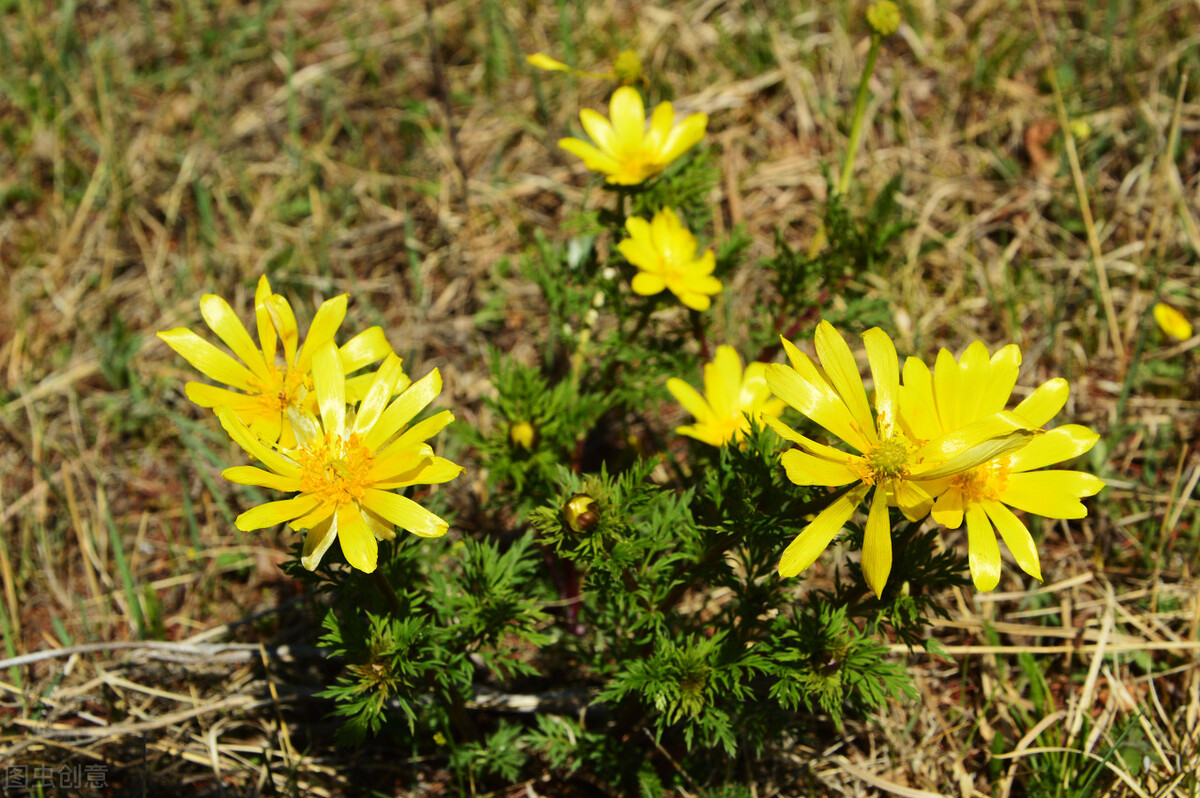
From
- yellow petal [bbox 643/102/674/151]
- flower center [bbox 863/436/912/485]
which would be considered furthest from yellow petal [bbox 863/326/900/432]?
yellow petal [bbox 643/102/674/151]

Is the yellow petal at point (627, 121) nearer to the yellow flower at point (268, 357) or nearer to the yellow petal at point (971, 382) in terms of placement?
the yellow flower at point (268, 357)

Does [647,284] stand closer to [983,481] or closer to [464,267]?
[983,481]

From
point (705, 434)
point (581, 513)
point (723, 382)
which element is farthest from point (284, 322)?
point (723, 382)

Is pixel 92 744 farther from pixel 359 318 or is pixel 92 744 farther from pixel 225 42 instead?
pixel 225 42

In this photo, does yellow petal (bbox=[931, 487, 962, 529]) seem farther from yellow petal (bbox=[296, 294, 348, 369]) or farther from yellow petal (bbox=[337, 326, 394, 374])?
yellow petal (bbox=[296, 294, 348, 369])

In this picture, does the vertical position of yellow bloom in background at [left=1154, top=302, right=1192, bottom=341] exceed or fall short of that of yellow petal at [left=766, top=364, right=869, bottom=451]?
it exceeds it
